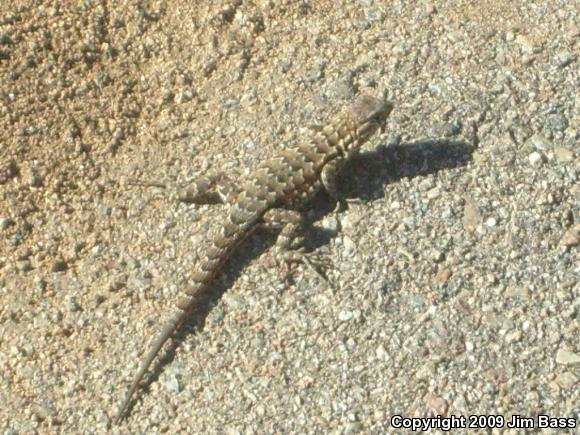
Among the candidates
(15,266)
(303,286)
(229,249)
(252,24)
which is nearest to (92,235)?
(15,266)

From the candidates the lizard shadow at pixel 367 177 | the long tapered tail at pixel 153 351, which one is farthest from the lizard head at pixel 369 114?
the long tapered tail at pixel 153 351

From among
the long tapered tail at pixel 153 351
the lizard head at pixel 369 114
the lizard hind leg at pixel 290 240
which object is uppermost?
the lizard head at pixel 369 114

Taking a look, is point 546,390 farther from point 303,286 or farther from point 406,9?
point 406,9

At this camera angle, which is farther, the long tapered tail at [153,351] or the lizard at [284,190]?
the lizard at [284,190]

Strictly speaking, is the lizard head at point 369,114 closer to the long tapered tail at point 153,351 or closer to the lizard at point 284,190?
the lizard at point 284,190

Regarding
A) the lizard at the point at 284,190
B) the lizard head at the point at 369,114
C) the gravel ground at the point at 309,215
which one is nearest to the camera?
the gravel ground at the point at 309,215

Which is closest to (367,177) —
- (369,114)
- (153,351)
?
(369,114)

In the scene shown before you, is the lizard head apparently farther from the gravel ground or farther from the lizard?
the gravel ground

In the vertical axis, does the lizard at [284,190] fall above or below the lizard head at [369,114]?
below

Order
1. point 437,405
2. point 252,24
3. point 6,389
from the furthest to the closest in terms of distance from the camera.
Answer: point 252,24 → point 6,389 → point 437,405
